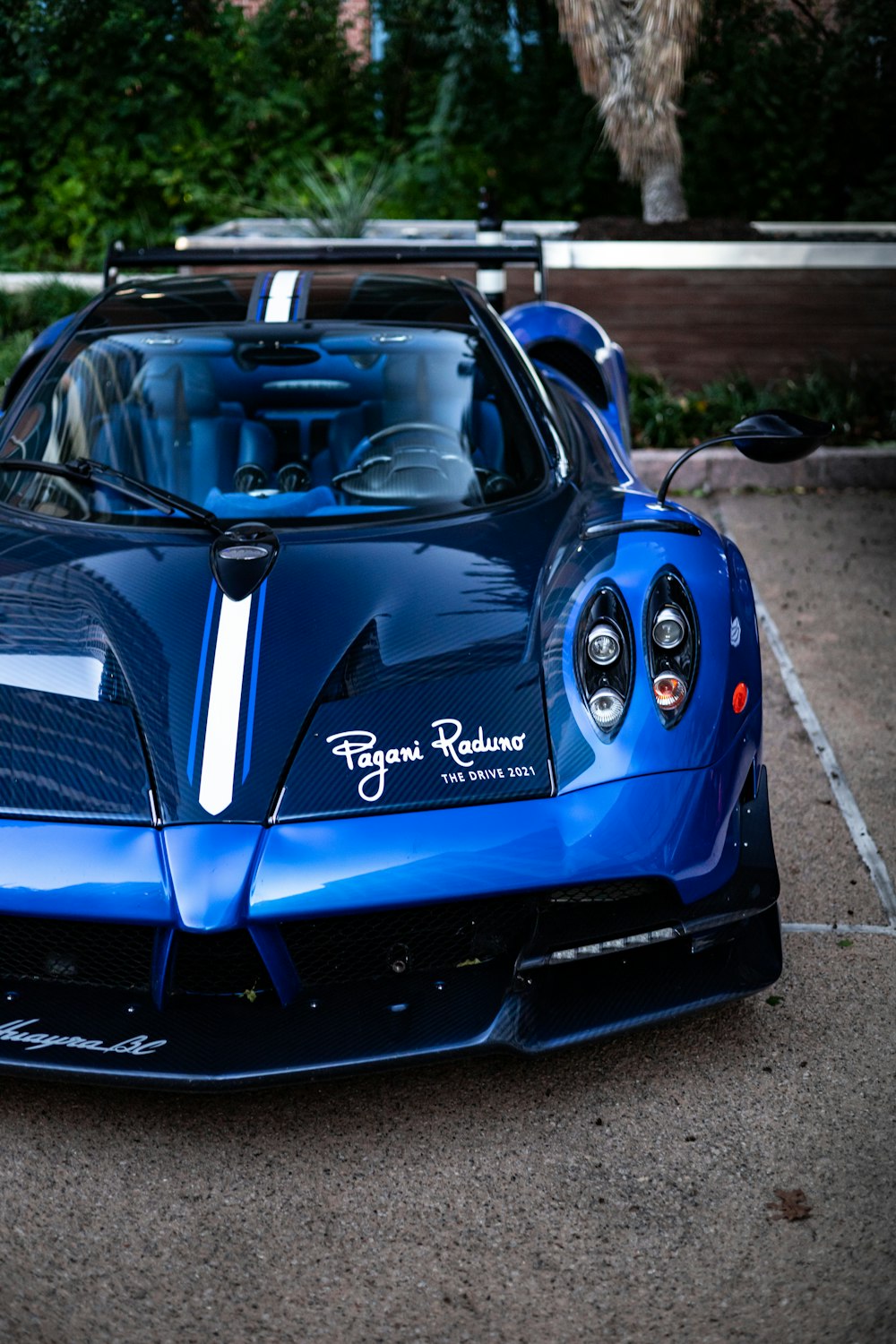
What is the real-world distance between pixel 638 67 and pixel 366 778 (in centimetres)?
713

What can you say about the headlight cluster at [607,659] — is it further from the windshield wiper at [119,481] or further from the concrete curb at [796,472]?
the concrete curb at [796,472]

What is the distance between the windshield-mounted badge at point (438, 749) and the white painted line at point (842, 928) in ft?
3.34

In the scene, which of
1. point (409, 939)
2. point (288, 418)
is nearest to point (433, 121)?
point (288, 418)

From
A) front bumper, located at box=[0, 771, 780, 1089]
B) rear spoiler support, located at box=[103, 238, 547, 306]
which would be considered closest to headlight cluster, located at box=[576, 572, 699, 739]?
front bumper, located at box=[0, 771, 780, 1089]

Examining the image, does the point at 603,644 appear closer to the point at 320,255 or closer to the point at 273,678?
the point at 273,678

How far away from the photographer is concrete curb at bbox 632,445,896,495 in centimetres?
699

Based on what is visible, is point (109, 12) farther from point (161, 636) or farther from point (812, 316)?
point (161, 636)

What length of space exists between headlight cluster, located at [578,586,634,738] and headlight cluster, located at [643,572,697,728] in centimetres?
5

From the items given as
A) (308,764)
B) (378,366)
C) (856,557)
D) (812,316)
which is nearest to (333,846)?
(308,764)

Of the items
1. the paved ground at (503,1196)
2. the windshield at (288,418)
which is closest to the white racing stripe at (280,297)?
the windshield at (288,418)

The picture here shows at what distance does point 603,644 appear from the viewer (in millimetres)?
2645

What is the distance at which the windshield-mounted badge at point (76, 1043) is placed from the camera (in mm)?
2279

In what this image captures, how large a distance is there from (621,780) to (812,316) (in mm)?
6127

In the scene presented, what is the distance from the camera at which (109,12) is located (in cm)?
1023
